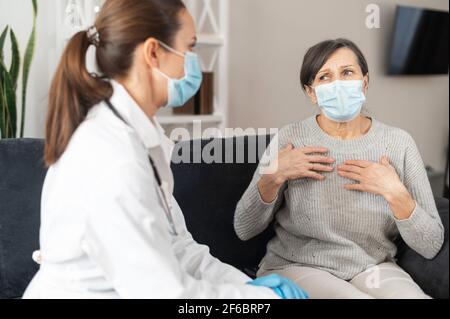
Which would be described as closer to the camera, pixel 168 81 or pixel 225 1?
pixel 168 81

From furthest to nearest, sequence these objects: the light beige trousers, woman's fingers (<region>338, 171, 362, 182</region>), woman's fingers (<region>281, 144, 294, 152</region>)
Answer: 1. woman's fingers (<region>281, 144, 294, 152</region>)
2. woman's fingers (<region>338, 171, 362, 182</region>)
3. the light beige trousers

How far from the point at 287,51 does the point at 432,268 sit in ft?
5.97

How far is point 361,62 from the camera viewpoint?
1546mm

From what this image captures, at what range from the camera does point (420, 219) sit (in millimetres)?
1375

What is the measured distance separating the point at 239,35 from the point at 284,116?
1.85ft

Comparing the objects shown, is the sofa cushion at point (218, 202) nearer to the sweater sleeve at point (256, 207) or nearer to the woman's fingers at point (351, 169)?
the sweater sleeve at point (256, 207)

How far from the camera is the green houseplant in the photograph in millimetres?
1933

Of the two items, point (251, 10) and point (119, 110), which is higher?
point (251, 10)

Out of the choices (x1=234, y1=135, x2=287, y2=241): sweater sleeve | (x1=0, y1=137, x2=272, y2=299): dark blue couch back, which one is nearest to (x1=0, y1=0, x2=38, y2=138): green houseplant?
(x1=0, y1=137, x2=272, y2=299): dark blue couch back

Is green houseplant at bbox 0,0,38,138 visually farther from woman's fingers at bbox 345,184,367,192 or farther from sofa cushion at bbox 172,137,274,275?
woman's fingers at bbox 345,184,367,192

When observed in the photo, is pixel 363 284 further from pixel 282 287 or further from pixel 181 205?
pixel 181 205

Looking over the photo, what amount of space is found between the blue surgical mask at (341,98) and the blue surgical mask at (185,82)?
0.45 metres
